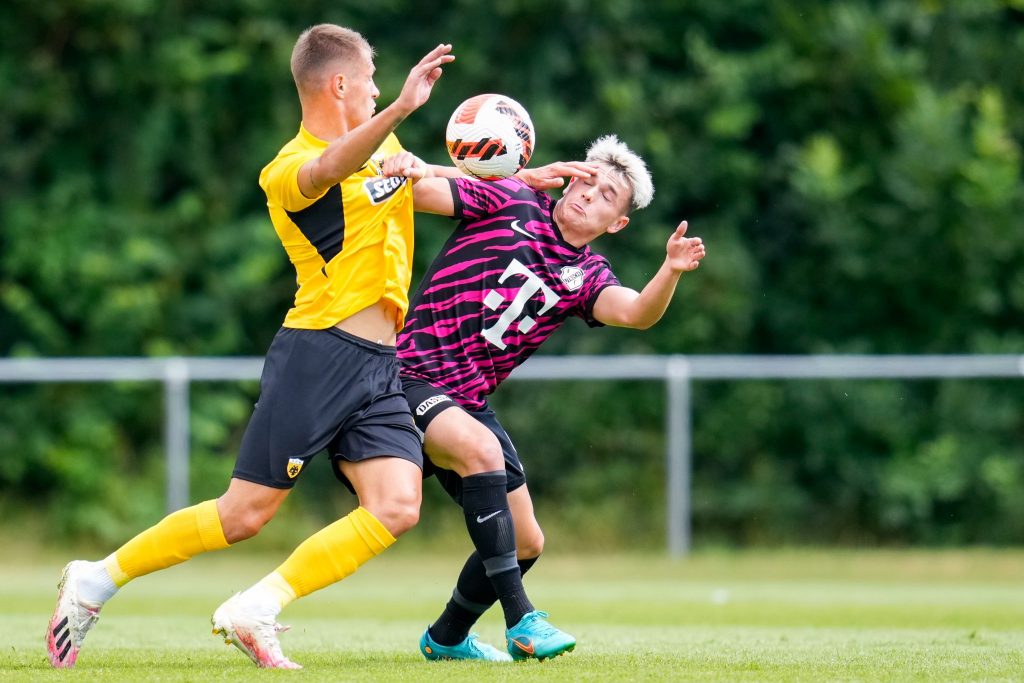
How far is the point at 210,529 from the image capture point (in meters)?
4.95

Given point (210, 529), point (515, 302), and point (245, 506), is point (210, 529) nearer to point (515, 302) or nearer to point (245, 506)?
point (245, 506)

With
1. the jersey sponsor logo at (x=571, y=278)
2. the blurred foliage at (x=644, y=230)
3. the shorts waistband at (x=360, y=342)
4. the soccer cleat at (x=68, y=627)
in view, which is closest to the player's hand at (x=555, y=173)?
the jersey sponsor logo at (x=571, y=278)

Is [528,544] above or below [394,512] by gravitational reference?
below

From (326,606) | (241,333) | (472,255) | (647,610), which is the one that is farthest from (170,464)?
(472,255)

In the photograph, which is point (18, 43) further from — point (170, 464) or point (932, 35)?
point (932, 35)

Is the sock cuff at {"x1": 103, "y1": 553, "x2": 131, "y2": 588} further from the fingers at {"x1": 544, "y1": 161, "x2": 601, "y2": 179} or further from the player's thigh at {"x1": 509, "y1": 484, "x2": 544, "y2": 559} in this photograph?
the fingers at {"x1": 544, "y1": 161, "x2": 601, "y2": 179}

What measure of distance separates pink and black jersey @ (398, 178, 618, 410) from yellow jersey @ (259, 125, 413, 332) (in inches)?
17.7

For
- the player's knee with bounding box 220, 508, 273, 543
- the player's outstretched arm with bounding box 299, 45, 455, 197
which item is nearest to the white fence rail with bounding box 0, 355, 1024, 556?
the player's knee with bounding box 220, 508, 273, 543

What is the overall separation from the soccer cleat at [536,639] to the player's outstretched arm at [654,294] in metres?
1.13

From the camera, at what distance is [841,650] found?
18.9 feet

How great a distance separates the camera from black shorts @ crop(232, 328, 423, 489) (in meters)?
4.87

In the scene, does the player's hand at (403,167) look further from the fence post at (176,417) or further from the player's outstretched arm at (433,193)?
the fence post at (176,417)

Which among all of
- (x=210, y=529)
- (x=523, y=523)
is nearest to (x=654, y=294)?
(x=523, y=523)

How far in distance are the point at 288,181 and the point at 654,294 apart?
56.3 inches
